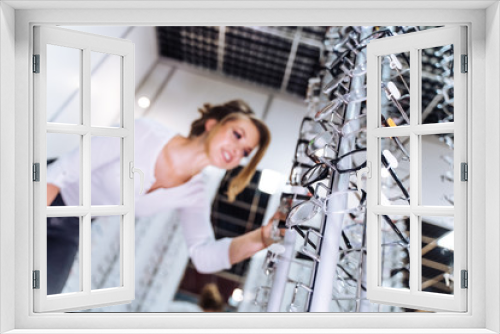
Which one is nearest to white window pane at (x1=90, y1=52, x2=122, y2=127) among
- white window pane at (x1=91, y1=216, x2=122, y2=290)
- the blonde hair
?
white window pane at (x1=91, y1=216, x2=122, y2=290)

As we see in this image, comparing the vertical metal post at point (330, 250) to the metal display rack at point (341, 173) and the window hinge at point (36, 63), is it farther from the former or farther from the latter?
the window hinge at point (36, 63)

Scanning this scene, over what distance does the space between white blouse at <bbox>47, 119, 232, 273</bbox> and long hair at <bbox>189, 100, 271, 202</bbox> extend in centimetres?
24

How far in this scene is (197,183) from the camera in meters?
4.67

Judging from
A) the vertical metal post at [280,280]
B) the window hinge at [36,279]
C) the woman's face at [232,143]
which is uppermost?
the woman's face at [232,143]

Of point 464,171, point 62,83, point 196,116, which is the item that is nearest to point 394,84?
point 464,171

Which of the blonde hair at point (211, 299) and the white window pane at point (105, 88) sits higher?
the white window pane at point (105, 88)

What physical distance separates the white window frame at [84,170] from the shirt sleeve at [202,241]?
248cm

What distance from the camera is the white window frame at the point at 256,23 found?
2.02 metres

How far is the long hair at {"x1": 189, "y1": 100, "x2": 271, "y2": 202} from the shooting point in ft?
15.2

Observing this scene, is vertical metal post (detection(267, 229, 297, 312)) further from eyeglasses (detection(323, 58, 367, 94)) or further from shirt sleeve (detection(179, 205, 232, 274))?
eyeglasses (detection(323, 58, 367, 94))

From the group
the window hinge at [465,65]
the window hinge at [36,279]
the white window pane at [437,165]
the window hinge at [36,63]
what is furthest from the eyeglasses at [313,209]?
the white window pane at [437,165]

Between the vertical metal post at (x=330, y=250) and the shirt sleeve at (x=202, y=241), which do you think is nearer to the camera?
the vertical metal post at (x=330, y=250)

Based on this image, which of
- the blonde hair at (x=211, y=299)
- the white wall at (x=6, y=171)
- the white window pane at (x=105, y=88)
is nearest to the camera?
A: the white wall at (x=6, y=171)

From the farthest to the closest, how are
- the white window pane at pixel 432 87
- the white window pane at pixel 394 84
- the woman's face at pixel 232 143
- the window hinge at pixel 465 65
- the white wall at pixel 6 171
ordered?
1. the woman's face at pixel 232 143
2. the white window pane at pixel 432 87
3. the white window pane at pixel 394 84
4. the window hinge at pixel 465 65
5. the white wall at pixel 6 171
